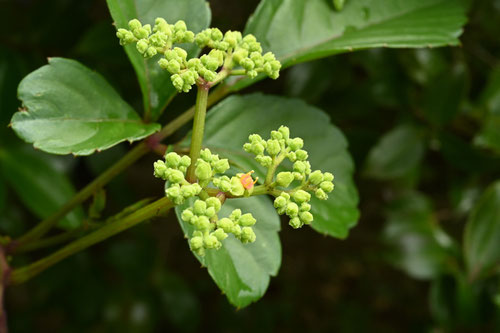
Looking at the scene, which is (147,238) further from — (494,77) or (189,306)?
(494,77)

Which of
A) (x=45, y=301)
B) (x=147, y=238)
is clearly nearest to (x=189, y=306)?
(x=147, y=238)

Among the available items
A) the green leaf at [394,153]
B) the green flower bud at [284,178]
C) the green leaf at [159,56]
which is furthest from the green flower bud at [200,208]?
the green leaf at [394,153]

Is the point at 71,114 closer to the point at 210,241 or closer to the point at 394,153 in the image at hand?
the point at 210,241

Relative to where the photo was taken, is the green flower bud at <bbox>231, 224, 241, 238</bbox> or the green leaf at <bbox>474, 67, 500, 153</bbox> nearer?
the green flower bud at <bbox>231, 224, 241, 238</bbox>

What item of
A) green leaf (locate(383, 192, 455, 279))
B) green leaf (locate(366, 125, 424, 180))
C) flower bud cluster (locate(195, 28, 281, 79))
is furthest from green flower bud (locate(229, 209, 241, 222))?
green leaf (locate(383, 192, 455, 279))

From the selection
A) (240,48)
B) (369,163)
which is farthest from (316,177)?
(369,163)

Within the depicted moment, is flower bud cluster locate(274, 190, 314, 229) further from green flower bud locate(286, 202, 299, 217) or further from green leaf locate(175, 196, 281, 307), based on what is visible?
green leaf locate(175, 196, 281, 307)
